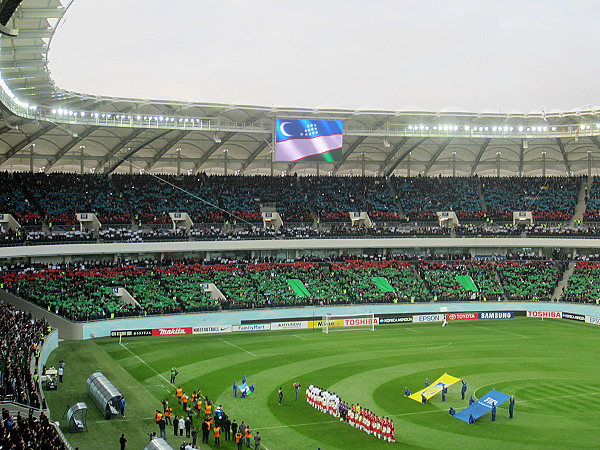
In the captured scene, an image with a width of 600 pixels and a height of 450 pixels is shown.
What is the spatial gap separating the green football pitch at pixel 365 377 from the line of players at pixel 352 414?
39cm

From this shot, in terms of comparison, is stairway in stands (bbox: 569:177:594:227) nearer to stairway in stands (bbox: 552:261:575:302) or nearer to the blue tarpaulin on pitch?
stairway in stands (bbox: 552:261:575:302)

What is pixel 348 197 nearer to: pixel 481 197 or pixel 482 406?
pixel 481 197

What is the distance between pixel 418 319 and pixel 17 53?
40.0m

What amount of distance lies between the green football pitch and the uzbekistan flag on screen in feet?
58.7

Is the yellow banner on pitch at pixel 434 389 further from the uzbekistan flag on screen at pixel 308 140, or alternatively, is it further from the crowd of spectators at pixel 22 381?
the uzbekistan flag on screen at pixel 308 140

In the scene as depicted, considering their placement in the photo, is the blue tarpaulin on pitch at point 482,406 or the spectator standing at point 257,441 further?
the blue tarpaulin on pitch at point 482,406

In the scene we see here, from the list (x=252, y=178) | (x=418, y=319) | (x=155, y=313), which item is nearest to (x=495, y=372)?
(x=418, y=319)

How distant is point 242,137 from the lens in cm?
7138

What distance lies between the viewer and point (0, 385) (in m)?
29.0

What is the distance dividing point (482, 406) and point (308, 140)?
38107 mm

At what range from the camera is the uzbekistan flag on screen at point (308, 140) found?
210 ft

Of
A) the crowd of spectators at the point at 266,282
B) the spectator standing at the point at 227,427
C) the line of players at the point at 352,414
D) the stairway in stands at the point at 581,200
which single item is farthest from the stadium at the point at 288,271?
the spectator standing at the point at 227,427

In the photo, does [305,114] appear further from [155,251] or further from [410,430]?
[410,430]

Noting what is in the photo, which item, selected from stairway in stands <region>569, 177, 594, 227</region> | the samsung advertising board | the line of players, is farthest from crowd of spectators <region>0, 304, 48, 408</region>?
stairway in stands <region>569, 177, 594, 227</region>
